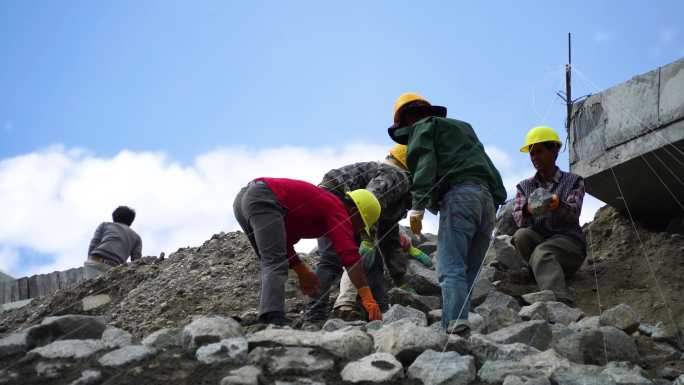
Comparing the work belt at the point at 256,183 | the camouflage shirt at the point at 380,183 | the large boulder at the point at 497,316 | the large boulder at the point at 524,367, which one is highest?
the camouflage shirt at the point at 380,183

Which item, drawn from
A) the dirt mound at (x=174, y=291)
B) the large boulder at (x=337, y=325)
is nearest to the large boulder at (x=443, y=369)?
the large boulder at (x=337, y=325)

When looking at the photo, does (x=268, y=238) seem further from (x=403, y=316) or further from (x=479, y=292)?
(x=479, y=292)

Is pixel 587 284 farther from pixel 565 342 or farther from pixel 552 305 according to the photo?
pixel 565 342

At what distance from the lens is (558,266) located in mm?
7258

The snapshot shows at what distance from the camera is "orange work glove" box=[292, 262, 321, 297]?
6.12m

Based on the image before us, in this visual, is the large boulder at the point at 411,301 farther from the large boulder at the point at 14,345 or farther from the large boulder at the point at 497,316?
the large boulder at the point at 14,345

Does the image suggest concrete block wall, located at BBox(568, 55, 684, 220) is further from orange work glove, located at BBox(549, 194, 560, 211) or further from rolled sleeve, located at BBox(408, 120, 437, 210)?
rolled sleeve, located at BBox(408, 120, 437, 210)

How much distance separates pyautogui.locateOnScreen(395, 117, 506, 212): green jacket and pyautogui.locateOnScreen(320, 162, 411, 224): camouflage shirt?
1.03m

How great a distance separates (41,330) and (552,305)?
3790 mm

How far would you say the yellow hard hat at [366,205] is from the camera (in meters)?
6.16

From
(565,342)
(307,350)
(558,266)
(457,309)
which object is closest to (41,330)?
(307,350)

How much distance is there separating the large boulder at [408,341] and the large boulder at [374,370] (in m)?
0.11

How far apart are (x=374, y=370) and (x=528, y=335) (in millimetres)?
1241

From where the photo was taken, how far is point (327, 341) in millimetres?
4723
